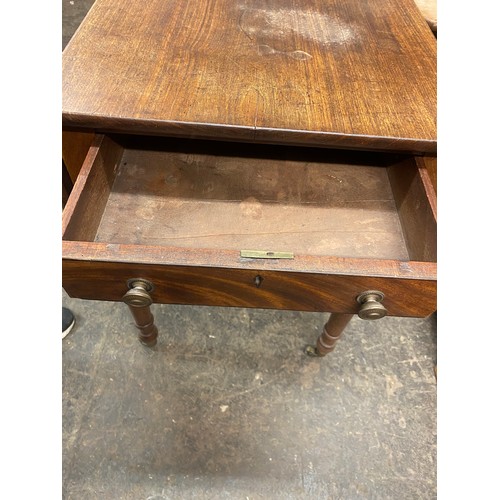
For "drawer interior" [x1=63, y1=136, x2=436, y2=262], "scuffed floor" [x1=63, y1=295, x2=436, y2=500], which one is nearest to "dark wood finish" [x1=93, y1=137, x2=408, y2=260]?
"drawer interior" [x1=63, y1=136, x2=436, y2=262]

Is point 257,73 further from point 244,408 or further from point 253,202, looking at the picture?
point 244,408

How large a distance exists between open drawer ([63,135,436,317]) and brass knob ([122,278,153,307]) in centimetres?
1

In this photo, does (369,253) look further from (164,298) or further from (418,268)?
(164,298)

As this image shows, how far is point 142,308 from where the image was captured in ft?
2.58

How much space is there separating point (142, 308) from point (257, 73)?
18.0 inches

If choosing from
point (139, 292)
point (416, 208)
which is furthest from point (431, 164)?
point (139, 292)

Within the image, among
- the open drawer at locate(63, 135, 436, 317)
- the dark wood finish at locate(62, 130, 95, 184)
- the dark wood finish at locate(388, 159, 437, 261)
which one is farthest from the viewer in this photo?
the dark wood finish at locate(62, 130, 95, 184)

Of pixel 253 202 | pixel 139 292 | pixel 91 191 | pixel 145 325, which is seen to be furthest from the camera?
pixel 145 325

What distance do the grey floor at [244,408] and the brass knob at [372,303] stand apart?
459 mm

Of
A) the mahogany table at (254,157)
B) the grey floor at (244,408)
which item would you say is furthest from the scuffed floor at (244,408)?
the mahogany table at (254,157)

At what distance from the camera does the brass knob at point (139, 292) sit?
1.76 feet

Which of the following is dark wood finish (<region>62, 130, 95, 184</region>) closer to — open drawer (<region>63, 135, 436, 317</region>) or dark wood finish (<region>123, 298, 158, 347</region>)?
open drawer (<region>63, 135, 436, 317</region>)

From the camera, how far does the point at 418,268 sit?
518 mm

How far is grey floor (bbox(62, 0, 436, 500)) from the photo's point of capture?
837mm
